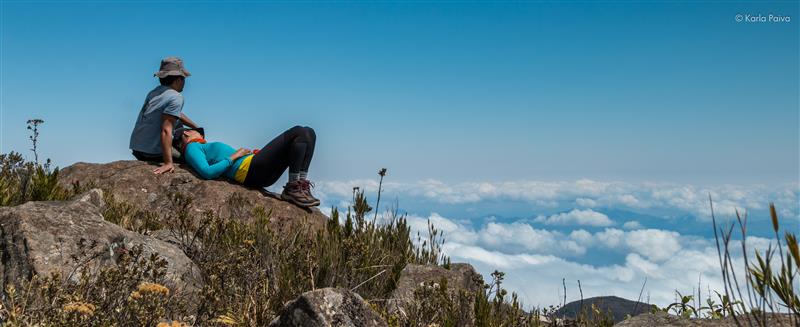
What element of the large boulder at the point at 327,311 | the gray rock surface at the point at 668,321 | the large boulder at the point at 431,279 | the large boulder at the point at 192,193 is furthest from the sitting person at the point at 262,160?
the large boulder at the point at 327,311

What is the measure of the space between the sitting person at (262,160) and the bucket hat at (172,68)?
83cm

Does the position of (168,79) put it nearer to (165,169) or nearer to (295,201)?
(165,169)

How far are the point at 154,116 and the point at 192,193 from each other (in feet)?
3.74

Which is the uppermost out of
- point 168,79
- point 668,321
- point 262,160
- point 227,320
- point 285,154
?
point 168,79

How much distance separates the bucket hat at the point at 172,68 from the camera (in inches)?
345

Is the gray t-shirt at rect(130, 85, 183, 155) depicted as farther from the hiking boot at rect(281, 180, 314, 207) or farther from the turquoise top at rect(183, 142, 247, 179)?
the hiking boot at rect(281, 180, 314, 207)

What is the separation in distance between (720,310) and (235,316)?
3.17 metres

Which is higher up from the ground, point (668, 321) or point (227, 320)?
point (668, 321)

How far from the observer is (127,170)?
9.36 metres

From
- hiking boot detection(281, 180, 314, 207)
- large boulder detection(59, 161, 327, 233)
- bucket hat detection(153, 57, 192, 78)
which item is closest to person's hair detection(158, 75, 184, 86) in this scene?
bucket hat detection(153, 57, 192, 78)

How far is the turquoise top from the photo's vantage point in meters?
8.95

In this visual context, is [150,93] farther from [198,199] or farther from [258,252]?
[258,252]

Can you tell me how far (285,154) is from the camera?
8.95 m

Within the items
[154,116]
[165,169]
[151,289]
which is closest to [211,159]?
[165,169]
